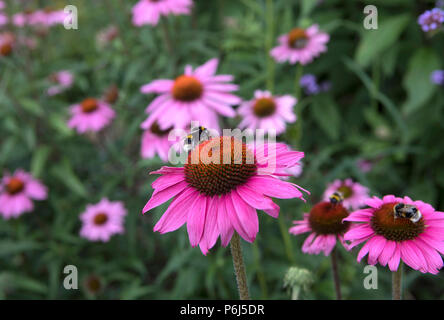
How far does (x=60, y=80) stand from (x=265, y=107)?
1.78 meters

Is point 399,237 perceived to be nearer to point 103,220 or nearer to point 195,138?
point 195,138

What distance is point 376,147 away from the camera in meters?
2.60

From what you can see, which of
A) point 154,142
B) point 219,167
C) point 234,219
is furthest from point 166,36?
point 234,219

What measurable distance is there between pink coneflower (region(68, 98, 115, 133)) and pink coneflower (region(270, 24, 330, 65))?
1106mm

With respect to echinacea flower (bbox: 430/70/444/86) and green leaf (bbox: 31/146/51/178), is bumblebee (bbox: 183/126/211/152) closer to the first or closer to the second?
green leaf (bbox: 31/146/51/178)

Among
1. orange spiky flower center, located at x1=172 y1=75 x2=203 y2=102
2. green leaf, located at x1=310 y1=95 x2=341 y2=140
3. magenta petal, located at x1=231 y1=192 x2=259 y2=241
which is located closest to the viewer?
magenta petal, located at x1=231 y1=192 x2=259 y2=241

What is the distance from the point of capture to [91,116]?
2447mm

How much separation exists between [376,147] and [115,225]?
5.83 ft

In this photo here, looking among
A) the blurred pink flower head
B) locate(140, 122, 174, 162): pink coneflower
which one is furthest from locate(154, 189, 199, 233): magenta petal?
the blurred pink flower head

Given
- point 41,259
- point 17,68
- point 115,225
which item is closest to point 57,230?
point 41,259

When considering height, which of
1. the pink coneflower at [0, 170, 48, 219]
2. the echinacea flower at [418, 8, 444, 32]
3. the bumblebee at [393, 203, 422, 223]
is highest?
the echinacea flower at [418, 8, 444, 32]

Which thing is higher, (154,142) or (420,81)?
(420,81)

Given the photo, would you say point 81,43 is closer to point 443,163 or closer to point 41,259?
point 41,259

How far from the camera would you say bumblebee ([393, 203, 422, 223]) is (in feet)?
2.95
